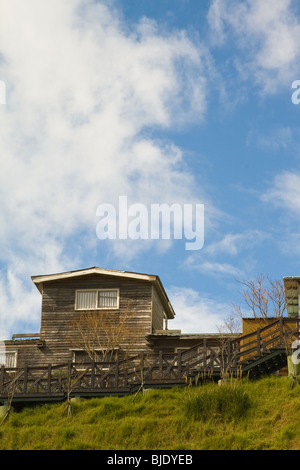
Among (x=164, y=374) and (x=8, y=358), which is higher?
(x=8, y=358)

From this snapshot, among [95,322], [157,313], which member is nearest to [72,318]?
[95,322]

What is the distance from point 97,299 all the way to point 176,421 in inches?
566

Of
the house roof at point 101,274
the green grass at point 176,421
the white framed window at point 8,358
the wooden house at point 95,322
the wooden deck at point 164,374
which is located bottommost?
the green grass at point 176,421

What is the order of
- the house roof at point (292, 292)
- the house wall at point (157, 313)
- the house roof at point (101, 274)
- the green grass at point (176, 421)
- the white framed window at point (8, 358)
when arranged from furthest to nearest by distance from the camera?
the house wall at point (157, 313)
the white framed window at point (8, 358)
the house roof at point (101, 274)
the house roof at point (292, 292)
the green grass at point (176, 421)

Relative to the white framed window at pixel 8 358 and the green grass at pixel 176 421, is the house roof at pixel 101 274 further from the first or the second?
the green grass at pixel 176 421

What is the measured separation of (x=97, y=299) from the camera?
40906 millimetres

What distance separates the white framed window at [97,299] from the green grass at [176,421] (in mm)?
10073

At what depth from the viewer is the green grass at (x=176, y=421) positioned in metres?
25.5

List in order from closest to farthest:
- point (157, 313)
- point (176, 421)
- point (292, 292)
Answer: point (176, 421) → point (292, 292) → point (157, 313)

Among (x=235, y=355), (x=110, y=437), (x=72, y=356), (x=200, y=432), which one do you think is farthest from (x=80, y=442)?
(x=72, y=356)

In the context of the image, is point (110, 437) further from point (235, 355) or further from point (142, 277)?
point (142, 277)

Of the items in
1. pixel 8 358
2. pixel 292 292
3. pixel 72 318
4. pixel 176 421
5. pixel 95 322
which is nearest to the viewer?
pixel 176 421

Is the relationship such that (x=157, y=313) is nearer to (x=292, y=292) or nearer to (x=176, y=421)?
(x=292, y=292)

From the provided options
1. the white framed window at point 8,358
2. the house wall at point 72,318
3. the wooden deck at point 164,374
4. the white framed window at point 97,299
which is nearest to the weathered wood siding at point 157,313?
the house wall at point 72,318
